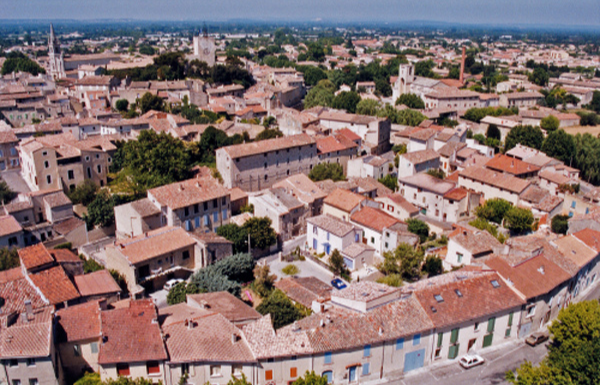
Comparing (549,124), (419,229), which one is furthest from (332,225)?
(549,124)

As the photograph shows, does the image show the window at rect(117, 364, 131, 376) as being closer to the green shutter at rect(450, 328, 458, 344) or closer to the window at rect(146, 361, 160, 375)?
the window at rect(146, 361, 160, 375)

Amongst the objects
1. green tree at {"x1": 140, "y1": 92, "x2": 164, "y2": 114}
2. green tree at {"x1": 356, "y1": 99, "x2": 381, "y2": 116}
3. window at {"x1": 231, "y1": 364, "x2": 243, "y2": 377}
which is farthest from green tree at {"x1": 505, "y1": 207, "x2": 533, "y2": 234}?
green tree at {"x1": 140, "y1": 92, "x2": 164, "y2": 114}

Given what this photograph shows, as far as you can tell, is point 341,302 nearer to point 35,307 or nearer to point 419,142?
point 35,307

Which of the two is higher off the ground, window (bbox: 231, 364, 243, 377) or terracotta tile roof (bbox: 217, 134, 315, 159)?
terracotta tile roof (bbox: 217, 134, 315, 159)

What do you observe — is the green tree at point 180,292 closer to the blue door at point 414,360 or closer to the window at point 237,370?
the window at point 237,370

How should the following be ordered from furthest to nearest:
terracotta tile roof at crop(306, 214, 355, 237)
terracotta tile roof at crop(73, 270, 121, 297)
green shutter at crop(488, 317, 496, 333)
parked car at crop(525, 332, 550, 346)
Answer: terracotta tile roof at crop(306, 214, 355, 237), terracotta tile roof at crop(73, 270, 121, 297), parked car at crop(525, 332, 550, 346), green shutter at crop(488, 317, 496, 333)

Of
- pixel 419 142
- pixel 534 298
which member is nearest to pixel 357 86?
pixel 419 142
